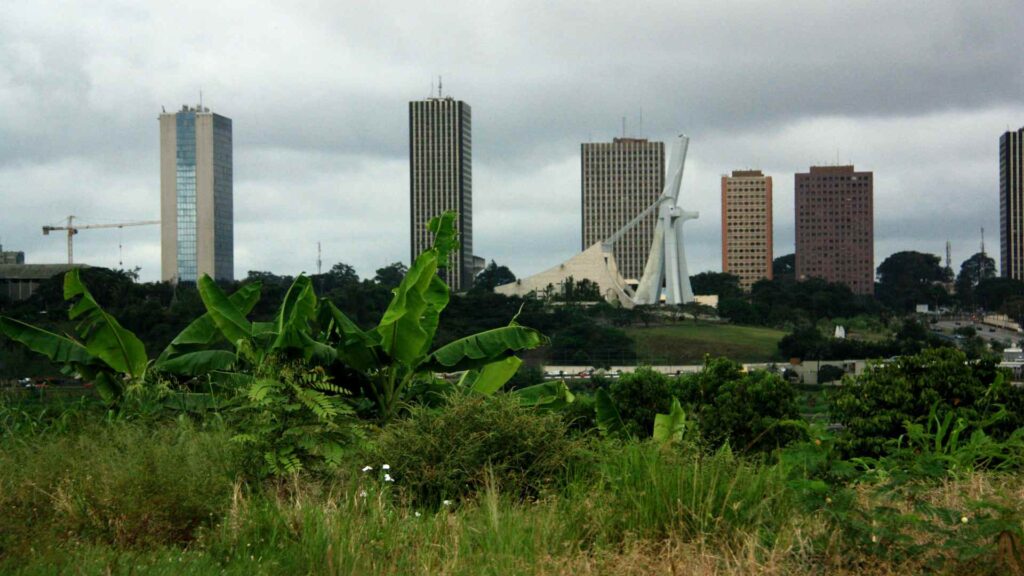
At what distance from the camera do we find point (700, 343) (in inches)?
3034

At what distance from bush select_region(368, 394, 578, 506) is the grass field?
2366 inches

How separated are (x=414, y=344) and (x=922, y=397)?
4580 millimetres

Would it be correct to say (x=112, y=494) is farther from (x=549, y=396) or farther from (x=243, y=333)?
(x=549, y=396)

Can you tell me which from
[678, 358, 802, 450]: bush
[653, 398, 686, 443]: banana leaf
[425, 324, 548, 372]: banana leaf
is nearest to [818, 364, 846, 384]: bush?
[678, 358, 802, 450]: bush

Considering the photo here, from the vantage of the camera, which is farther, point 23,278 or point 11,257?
point 11,257

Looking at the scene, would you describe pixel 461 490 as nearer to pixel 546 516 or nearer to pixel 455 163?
pixel 546 516

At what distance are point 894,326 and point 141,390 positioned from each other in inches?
3385

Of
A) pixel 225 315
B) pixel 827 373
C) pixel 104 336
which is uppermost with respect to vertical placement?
pixel 225 315

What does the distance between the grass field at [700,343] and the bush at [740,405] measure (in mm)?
56154

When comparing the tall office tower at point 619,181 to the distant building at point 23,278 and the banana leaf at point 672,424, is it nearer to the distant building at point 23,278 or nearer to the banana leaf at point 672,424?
the distant building at point 23,278

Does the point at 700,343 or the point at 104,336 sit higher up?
the point at 104,336

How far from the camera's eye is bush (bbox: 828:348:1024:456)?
973cm

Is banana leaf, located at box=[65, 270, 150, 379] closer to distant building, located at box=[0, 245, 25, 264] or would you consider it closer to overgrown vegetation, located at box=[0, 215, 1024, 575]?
overgrown vegetation, located at box=[0, 215, 1024, 575]

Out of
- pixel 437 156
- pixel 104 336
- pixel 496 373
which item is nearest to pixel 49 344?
pixel 104 336
